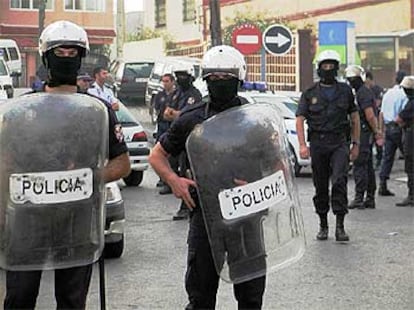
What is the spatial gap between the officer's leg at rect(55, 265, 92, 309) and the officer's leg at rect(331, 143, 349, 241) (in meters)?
4.64

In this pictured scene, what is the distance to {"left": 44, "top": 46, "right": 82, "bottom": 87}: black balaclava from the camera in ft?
14.3

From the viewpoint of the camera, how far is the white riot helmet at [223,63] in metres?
4.59

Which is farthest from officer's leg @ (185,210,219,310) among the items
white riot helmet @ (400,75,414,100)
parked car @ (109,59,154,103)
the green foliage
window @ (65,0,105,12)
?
window @ (65,0,105,12)

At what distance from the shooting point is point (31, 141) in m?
4.18

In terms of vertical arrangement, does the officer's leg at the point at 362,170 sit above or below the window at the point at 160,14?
below

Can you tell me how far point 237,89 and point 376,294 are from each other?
264cm

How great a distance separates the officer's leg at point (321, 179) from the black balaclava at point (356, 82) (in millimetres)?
2589

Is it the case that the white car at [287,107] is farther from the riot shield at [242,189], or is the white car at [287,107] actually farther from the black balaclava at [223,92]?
the riot shield at [242,189]

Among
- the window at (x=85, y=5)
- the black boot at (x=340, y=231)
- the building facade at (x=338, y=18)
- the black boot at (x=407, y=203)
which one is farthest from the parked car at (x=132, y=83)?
the window at (x=85, y=5)

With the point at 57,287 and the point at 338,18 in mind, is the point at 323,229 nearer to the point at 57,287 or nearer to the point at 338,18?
the point at 57,287

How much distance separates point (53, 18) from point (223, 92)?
50.0 metres

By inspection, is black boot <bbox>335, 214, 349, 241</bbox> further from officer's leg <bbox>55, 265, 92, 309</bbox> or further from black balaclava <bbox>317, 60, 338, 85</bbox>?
officer's leg <bbox>55, 265, 92, 309</bbox>

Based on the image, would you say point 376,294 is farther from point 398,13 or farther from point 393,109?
point 398,13

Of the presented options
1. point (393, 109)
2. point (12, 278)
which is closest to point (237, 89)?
point (12, 278)
